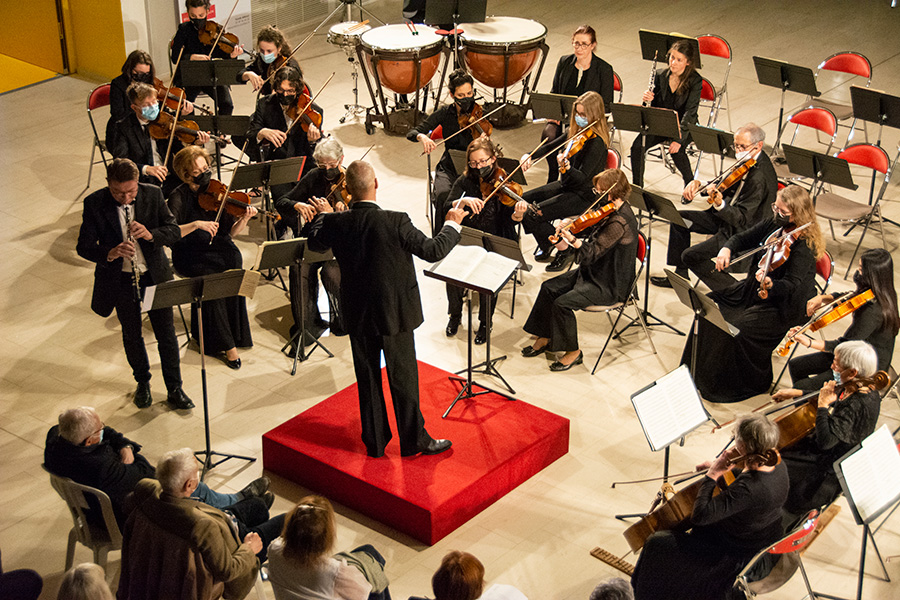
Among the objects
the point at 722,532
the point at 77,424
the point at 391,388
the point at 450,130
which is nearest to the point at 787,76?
the point at 450,130

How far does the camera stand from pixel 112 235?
18.2ft

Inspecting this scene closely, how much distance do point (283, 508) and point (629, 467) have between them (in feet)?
6.13

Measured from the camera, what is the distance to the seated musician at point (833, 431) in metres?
4.58

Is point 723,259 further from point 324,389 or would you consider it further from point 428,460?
point 324,389

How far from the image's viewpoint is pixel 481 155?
6.41m

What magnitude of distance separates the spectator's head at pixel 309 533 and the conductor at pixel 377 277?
1186 millimetres

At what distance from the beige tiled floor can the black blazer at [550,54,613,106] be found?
0.94 m

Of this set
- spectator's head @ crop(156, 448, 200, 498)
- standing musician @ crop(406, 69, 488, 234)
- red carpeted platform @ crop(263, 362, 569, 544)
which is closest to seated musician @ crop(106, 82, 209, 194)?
standing musician @ crop(406, 69, 488, 234)

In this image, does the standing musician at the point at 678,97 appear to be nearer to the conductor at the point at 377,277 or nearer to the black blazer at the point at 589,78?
the black blazer at the point at 589,78

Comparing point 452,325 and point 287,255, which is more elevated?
point 287,255

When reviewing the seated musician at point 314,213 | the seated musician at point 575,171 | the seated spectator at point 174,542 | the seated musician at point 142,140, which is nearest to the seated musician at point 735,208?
the seated musician at point 575,171

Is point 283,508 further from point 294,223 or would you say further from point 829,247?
point 829,247

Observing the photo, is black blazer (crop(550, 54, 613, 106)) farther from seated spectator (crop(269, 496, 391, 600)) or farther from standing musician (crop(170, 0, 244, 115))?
seated spectator (crop(269, 496, 391, 600))

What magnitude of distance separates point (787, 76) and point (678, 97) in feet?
3.43
